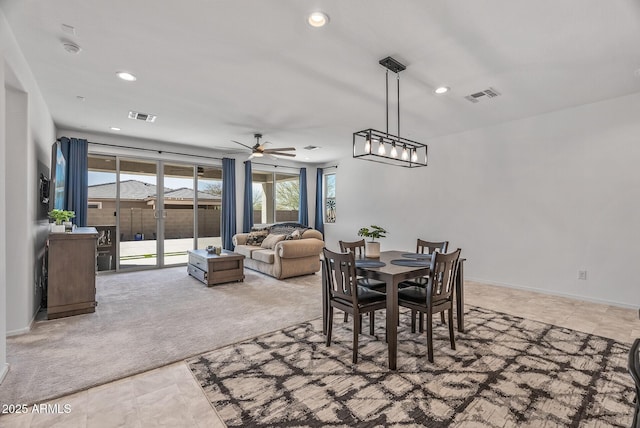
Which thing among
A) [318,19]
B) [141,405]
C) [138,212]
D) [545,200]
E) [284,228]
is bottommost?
[141,405]

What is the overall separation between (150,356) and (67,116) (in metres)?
4.12

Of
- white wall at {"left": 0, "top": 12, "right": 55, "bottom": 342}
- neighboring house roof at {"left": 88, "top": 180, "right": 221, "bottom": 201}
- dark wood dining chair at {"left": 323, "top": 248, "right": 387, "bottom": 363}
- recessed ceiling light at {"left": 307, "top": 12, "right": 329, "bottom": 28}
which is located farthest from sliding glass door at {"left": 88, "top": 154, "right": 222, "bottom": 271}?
recessed ceiling light at {"left": 307, "top": 12, "right": 329, "bottom": 28}

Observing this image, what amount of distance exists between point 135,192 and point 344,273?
539 cm

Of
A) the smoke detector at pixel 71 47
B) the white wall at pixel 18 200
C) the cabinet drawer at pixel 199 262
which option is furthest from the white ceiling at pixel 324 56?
the cabinet drawer at pixel 199 262

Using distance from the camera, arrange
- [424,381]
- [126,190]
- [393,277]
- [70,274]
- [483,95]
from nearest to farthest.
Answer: [424,381]
[393,277]
[70,274]
[483,95]
[126,190]

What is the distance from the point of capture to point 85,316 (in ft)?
11.3

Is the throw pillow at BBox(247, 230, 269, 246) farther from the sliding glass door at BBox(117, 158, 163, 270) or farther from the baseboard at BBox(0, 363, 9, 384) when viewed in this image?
the baseboard at BBox(0, 363, 9, 384)

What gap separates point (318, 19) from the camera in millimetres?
2232

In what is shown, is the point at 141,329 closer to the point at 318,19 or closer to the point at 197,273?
the point at 197,273

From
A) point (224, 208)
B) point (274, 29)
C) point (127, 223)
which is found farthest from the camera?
point (224, 208)

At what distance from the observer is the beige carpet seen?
222 centimetres

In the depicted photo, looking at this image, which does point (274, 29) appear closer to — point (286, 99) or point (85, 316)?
point (286, 99)

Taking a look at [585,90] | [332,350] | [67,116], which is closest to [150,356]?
[332,350]

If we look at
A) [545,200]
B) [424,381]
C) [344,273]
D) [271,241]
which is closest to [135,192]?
[271,241]
